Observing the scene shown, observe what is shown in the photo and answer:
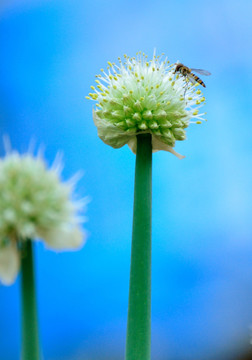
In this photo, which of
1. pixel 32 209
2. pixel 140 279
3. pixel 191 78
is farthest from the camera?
pixel 191 78

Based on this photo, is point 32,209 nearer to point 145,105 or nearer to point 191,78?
point 145,105

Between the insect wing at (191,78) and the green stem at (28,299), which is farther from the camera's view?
the insect wing at (191,78)

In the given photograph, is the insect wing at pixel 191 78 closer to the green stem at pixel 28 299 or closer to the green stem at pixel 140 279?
the green stem at pixel 140 279

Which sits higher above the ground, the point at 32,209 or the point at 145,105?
the point at 145,105

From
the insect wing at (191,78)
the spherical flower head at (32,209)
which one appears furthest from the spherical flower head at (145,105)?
the spherical flower head at (32,209)

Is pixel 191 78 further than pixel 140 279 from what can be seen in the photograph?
Yes

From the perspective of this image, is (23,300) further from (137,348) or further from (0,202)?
(137,348)

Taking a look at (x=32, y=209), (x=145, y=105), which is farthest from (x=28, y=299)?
(x=145, y=105)
